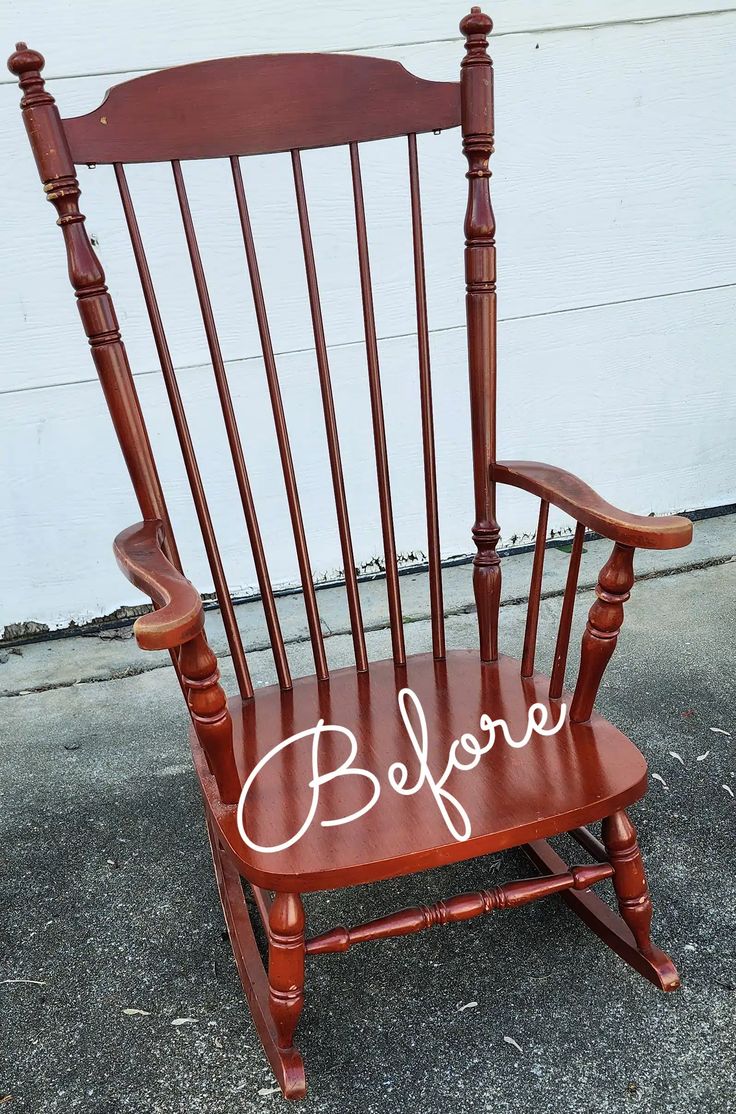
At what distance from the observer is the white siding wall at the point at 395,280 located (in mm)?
1899

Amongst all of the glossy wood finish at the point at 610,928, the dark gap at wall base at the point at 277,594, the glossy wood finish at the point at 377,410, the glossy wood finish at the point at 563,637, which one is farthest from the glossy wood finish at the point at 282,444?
the dark gap at wall base at the point at 277,594

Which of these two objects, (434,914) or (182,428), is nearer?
(434,914)

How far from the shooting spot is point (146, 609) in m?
2.27

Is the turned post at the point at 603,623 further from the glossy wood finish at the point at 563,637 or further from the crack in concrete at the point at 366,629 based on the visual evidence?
the crack in concrete at the point at 366,629

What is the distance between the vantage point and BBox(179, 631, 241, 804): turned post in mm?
844

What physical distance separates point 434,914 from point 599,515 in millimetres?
516

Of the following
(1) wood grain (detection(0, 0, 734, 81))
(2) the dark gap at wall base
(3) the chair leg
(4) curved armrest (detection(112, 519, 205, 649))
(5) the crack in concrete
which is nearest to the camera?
(4) curved armrest (detection(112, 519, 205, 649))

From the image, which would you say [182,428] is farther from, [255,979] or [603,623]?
[255,979]

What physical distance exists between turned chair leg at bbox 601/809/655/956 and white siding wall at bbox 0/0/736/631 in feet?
4.44

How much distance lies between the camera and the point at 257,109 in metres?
1.11

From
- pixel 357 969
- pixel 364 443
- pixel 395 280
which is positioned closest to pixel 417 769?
pixel 357 969

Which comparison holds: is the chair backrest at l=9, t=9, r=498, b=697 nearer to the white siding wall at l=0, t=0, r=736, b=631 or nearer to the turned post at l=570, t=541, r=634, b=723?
the turned post at l=570, t=541, r=634, b=723

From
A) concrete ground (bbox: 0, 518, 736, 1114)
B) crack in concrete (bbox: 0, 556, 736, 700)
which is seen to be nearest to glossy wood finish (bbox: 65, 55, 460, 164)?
concrete ground (bbox: 0, 518, 736, 1114)

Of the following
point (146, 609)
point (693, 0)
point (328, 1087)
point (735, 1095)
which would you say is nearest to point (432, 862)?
point (328, 1087)
